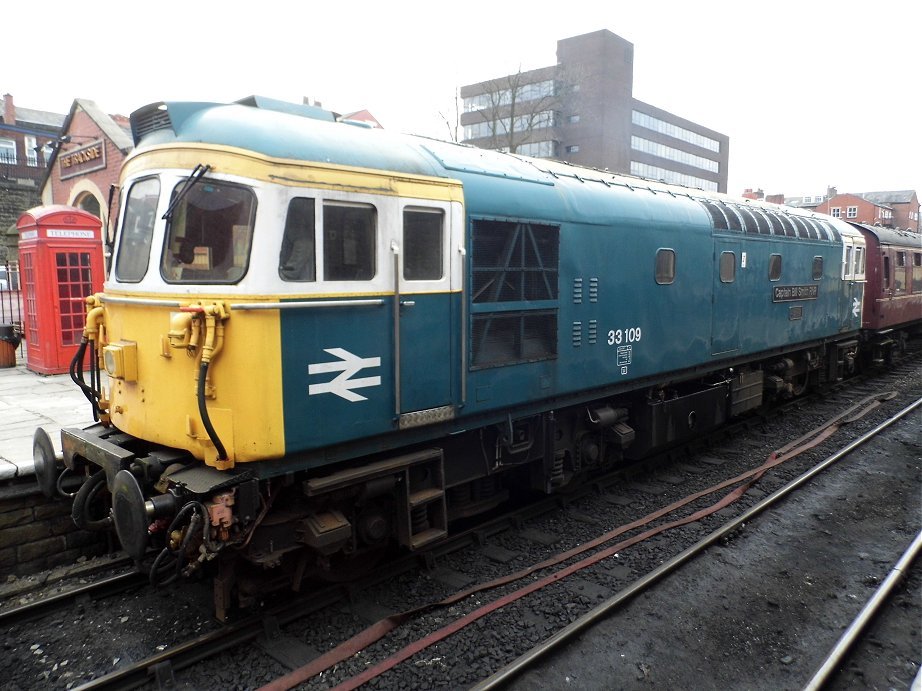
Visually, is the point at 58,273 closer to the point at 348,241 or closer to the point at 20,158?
the point at 348,241

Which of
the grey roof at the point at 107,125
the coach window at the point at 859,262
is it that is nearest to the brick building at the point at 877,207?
the coach window at the point at 859,262

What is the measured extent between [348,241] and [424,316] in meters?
0.91

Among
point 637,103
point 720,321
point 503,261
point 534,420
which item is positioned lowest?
point 534,420

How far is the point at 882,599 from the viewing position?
17.8ft

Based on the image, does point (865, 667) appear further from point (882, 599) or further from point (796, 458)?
point (796, 458)

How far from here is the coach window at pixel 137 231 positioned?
4.81 meters

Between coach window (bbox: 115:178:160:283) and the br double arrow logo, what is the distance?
58.9 inches

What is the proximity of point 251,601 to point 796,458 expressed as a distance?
26.0 feet

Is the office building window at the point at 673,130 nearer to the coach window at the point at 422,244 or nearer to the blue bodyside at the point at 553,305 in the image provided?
the blue bodyside at the point at 553,305

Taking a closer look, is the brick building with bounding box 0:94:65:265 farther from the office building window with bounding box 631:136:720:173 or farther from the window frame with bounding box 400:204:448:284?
the office building window with bounding box 631:136:720:173

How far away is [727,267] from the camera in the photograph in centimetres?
973

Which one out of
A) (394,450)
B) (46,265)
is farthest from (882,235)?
(46,265)

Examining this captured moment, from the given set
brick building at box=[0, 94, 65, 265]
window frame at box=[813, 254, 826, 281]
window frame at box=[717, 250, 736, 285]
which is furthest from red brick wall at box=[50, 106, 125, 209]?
window frame at box=[813, 254, 826, 281]

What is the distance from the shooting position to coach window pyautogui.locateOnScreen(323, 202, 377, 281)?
4.66m
